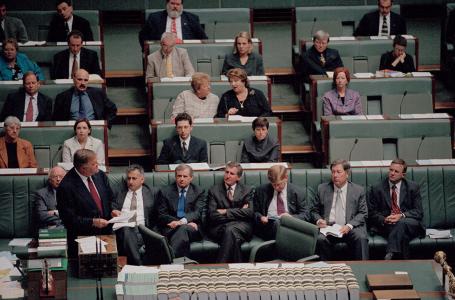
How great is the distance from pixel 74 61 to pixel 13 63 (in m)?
0.55

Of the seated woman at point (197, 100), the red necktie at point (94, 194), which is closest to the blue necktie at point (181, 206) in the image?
the red necktie at point (94, 194)

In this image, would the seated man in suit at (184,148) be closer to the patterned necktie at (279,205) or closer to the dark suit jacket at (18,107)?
the patterned necktie at (279,205)

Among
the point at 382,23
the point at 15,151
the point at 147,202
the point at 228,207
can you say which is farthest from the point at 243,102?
the point at 382,23

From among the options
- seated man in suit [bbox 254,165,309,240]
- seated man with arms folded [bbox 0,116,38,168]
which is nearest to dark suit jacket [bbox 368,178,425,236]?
→ seated man in suit [bbox 254,165,309,240]

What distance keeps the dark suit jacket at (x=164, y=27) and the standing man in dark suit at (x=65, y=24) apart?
56 centimetres

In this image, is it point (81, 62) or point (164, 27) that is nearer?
point (81, 62)

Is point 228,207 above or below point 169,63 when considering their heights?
below

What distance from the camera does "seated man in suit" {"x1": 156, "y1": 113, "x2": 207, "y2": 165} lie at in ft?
29.8

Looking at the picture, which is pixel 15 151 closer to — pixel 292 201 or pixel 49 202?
pixel 49 202

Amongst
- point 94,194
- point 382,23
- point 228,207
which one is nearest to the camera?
point 94,194

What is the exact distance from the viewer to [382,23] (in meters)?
11.1

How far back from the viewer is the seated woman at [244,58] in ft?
33.5

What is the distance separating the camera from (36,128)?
30.3 feet

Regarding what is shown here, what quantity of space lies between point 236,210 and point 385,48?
293 cm
